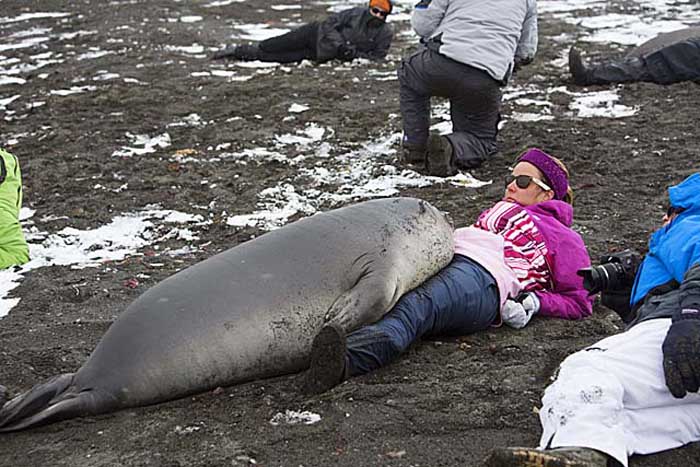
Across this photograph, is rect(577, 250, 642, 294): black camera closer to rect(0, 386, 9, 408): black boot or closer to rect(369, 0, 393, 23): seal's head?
rect(0, 386, 9, 408): black boot

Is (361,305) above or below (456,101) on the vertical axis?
above

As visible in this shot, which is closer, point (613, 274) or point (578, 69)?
point (613, 274)

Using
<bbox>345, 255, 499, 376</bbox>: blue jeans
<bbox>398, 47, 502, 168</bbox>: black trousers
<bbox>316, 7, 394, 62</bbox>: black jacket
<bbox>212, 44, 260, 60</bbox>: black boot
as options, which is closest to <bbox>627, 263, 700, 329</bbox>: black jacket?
<bbox>345, 255, 499, 376</bbox>: blue jeans

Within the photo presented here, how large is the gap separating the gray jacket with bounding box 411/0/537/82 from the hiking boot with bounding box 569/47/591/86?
1696 mm

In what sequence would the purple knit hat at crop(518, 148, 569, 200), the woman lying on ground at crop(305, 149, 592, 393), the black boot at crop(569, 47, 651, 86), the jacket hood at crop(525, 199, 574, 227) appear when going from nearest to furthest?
the woman lying on ground at crop(305, 149, 592, 393) < the jacket hood at crop(525, 199, 574, 227) < the purple knit hat at crop(518, 148, 569, 200) < the black boot at crop(569, 47, 651, 86)

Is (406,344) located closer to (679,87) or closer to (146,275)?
(146,275)

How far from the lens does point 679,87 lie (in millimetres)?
7926

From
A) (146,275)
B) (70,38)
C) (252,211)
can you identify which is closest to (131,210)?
(252,211)

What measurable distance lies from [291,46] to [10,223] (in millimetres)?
5958

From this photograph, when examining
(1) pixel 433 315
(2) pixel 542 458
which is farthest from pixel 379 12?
(2) pixel 542 458

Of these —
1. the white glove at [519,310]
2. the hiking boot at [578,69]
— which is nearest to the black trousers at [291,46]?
the hiking boot at [578,69]

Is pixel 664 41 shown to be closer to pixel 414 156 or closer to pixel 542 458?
pixel 414 156

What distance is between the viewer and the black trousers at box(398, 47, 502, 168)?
6.38m

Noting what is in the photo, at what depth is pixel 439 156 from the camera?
629cm
